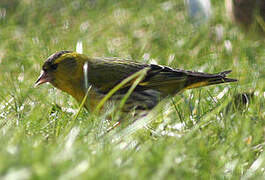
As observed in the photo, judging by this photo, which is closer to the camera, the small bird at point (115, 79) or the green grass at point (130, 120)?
the green grass at point (130, 120)

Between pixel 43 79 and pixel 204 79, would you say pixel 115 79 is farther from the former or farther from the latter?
pixel 204 79

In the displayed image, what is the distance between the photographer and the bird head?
4105 mm

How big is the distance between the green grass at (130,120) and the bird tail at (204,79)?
80 mm

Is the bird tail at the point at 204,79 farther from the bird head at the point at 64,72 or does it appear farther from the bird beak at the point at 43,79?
the bird beak at the point at 43,79

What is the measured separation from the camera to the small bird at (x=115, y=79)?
13.3 ft

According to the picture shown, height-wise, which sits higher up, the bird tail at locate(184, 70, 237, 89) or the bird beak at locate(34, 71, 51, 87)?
the bird beak at locate(34, 71, 51, 87)

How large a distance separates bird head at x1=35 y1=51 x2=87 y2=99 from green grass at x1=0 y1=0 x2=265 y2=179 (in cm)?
13

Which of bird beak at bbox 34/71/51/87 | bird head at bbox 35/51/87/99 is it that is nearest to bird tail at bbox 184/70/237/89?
bird head at bbox 35/51/87/99

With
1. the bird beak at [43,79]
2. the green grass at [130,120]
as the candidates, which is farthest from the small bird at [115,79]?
the green grass at [130,120]

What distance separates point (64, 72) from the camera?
423cm

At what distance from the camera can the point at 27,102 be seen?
390cm

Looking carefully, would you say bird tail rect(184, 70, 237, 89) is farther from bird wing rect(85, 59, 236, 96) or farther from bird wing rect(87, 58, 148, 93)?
bird wing rect(87, 58, 148, 93)

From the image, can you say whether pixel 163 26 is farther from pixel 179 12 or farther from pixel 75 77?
pixel 75 77

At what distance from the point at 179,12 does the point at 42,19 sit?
1692 millimetres
